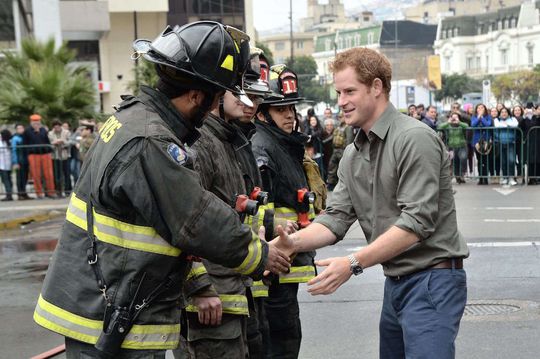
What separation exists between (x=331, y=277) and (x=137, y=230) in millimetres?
1015

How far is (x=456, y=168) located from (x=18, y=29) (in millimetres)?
19638

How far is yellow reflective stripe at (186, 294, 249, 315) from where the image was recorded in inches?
170

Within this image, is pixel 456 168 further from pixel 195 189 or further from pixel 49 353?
pixel 195 189

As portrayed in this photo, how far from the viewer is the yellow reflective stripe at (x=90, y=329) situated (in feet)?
11.0

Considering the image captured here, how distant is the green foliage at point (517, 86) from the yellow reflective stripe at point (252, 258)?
86.0 meters

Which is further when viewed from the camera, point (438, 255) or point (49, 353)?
point (49, 353)

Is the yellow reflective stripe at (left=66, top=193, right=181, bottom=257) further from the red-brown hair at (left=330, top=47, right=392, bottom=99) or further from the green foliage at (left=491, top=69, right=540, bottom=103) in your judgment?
the green foliage at (left=491, top=69, right=540, bottom=103)

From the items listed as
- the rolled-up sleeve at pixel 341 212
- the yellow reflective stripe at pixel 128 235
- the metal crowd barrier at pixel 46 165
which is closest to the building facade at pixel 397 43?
the metal crowd barrier at pixel 46 165

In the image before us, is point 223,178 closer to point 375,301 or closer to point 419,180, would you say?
point 419,180

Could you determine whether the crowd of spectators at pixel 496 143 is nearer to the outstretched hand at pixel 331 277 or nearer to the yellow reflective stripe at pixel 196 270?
the outstretched hand at pixel 331 277

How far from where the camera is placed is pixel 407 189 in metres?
3.99

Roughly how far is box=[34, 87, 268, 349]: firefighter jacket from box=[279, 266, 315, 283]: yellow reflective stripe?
198 centimetres

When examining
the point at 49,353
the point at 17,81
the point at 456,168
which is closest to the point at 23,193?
the point at 17,81

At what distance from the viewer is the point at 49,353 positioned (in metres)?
6.70
